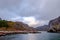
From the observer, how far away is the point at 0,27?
653 feet
